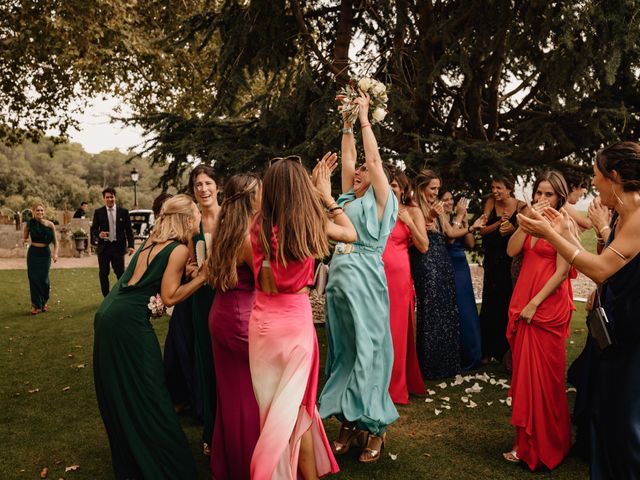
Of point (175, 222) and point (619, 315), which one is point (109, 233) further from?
point (619, 315)

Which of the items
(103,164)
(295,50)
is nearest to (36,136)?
(295,50)

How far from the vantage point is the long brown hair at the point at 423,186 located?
241 inches

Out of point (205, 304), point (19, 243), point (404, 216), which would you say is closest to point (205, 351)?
point (205, 304)

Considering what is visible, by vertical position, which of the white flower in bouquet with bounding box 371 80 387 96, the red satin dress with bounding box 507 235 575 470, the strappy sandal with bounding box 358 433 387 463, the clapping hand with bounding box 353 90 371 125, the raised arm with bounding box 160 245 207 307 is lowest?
the strappy sandal with bounding box 358 433 387 463

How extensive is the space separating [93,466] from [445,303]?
395 centimetres

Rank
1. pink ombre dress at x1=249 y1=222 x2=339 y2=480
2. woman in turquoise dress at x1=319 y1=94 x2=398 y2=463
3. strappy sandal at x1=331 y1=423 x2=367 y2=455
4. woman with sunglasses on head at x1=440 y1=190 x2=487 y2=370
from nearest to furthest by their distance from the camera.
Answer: pink ombre dress at x1=249 y1=222 x2=339 y2=480 → woman in turquoise dress at x1=319 y1=94 x2=398 y2=463 → strappy sandal at x1=331 y1=423 x2=367 y2=455 → woman with sunglasses on head at x1=440 y1=190 x2=487 y2=370

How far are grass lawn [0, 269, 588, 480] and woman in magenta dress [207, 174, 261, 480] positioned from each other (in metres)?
0.58

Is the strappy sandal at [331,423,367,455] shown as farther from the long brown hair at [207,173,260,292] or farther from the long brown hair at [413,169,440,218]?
the long brown hair at [413,169,440,218]

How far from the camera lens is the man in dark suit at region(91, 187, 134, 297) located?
1083cm

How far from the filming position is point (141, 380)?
3688mm

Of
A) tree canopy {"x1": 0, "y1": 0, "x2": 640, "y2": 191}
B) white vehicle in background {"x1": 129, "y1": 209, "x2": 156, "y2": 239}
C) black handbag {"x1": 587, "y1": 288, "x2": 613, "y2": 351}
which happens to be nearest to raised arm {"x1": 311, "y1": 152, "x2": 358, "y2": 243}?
black handbag {"x1": 587, "y1": 288, "x2": 613, "y2": 351}

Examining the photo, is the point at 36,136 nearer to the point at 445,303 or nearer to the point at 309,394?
the point at 445,303

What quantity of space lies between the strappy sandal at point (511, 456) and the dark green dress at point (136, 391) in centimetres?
237

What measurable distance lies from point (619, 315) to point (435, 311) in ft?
11.7
